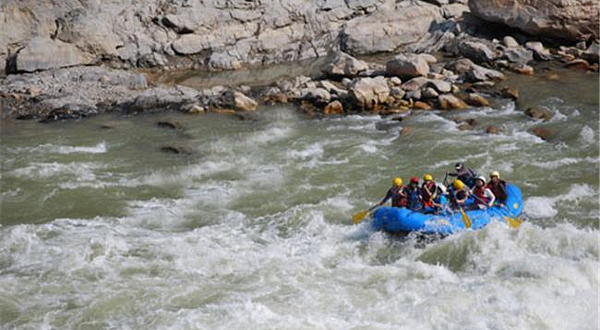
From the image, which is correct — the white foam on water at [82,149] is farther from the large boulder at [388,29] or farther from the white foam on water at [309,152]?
the large boulder at [388,29]

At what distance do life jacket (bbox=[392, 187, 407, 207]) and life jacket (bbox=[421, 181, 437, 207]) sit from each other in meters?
0.31

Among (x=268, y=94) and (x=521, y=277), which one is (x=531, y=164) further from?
(x=268, y=94)

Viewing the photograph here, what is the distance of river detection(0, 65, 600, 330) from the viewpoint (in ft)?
28.2

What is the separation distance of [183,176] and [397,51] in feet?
42.1

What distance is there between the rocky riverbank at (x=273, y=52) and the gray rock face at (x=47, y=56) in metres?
0.04

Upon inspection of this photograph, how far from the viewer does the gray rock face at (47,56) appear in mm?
21922

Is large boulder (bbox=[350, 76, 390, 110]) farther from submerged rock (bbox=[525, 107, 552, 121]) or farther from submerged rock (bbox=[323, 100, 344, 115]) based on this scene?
submerged rock (bbox=[525, 107, 552, 121])

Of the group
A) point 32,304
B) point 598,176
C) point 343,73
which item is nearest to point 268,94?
point 343,73

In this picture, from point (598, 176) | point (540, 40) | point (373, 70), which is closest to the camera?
point (598, 176)

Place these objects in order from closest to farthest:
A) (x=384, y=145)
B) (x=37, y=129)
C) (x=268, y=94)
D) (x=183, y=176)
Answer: (x=183, y=176) < (x=384, y=145) < (x=37, y=129) < (x=268, y=94)

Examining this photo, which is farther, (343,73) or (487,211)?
(343,73)

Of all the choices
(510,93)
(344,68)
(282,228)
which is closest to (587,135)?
(510,93)

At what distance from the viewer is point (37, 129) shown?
691 inches

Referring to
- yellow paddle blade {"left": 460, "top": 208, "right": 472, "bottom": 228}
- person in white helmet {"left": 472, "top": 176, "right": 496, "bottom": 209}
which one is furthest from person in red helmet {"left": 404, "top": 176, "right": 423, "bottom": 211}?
person in white helmet {"left": 472, "top": 176, "right": 496, "bottom": 209}
